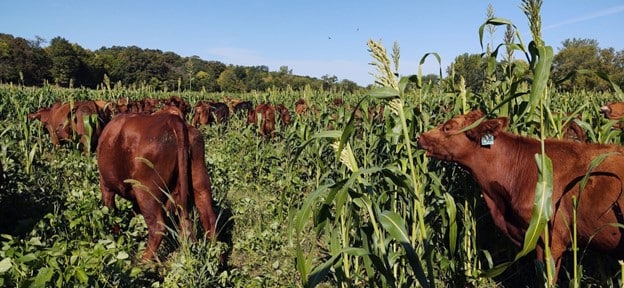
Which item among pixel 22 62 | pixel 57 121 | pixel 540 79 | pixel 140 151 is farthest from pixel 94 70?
pixel 540 79

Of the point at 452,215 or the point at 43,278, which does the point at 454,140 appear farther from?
the point at 43,278

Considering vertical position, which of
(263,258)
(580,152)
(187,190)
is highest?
(580,152)

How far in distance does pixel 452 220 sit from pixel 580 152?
4.54 ft

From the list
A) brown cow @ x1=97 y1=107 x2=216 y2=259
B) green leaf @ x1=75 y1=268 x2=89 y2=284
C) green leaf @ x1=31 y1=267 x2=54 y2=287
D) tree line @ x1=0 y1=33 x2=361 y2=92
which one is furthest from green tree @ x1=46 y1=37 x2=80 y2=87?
green leaf @ x1=31 y1=267 x2=54 y2=287

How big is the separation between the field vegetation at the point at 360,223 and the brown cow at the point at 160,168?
31cm

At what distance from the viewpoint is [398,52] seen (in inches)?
81.6

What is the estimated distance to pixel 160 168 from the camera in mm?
4281

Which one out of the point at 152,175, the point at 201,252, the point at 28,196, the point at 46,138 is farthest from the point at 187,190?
the point at 46,138

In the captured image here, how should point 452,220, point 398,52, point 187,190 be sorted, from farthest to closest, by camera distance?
1. point 187,190
2. point 452,220
3. point 398,52

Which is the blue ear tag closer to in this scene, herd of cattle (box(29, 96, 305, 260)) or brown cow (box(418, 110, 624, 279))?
brown cow (box(418, 110, 624, 279))

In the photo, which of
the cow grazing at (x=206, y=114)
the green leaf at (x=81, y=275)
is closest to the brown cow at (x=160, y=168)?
the green leaf at (x=81, y=275)

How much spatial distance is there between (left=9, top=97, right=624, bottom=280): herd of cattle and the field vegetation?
23 cm

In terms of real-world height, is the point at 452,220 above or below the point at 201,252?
above

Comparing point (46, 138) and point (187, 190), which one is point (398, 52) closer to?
point (187, 190)
